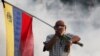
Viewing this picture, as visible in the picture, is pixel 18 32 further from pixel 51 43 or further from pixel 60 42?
pixel 51 43

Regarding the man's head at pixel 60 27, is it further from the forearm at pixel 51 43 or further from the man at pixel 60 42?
the forearm at pixel 51 43

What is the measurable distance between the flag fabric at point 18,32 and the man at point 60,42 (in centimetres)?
214

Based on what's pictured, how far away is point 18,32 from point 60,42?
2.65 m

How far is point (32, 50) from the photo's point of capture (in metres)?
9.89

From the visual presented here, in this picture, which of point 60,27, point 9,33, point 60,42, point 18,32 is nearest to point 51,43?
point 60,42

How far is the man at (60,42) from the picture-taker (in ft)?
23.8

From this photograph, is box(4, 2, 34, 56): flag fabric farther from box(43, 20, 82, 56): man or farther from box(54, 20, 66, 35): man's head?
box(54, 20, 66, 35): man's head

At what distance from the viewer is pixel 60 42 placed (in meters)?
7.43

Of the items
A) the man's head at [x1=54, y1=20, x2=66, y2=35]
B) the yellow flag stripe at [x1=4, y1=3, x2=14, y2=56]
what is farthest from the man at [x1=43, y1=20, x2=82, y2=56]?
the yellow flag stripe at [x1=4, y1=3, x2=14, y2=56]

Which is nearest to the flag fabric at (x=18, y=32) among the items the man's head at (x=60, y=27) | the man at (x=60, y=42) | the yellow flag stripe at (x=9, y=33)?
the yellow flag stripe at (x=9, y=33)

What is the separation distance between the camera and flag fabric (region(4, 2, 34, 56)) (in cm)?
941

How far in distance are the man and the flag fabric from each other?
7.02 ft

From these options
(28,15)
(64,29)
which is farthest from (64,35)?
(28,15)

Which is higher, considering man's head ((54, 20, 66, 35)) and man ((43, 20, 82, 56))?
man's head ((54, 20, 66, 35))
